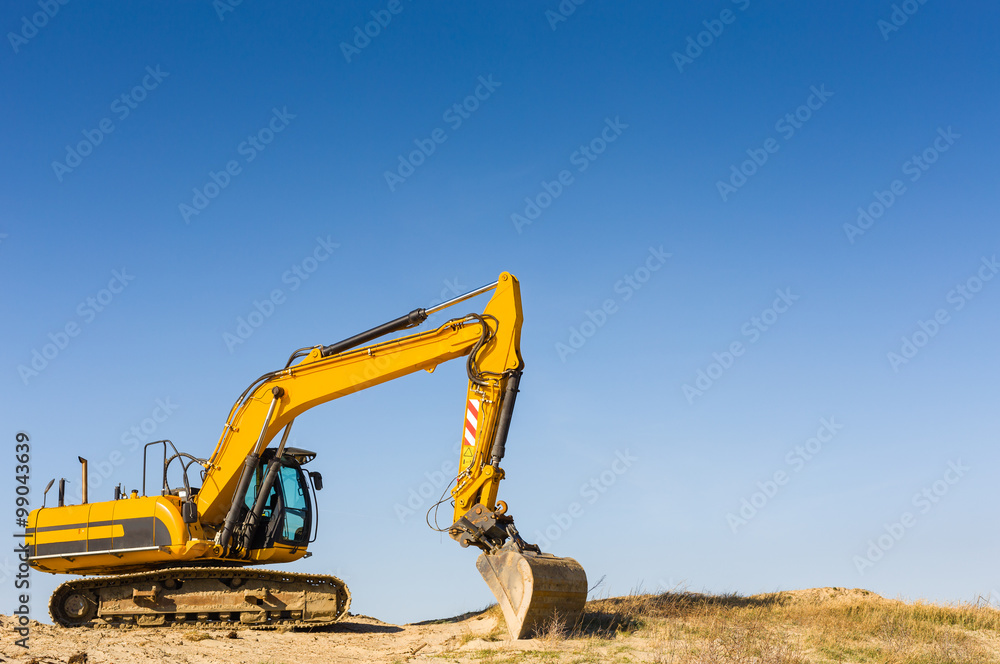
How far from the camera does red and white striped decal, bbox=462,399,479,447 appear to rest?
513 inches

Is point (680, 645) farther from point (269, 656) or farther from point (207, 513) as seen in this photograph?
point (207, 513)

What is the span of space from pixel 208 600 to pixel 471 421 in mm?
5189

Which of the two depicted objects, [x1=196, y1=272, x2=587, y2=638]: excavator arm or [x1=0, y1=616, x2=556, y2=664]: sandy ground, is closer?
[x1=0, y1=616, x2=556, y2=664]: sandy ground

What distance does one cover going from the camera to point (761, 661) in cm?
964

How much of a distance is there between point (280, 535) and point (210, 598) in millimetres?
1381

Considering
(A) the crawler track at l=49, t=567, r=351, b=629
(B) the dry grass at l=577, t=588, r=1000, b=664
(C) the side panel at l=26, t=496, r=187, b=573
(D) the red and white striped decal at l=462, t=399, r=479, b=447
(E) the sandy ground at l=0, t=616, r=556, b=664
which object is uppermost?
(D) the red and white striped decal at l=462, t=399, r=479, b=447

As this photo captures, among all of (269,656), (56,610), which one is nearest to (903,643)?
(269,656)

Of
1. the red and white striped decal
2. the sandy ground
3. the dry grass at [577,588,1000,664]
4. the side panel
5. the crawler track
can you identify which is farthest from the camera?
the side panel

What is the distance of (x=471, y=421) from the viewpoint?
1312cm

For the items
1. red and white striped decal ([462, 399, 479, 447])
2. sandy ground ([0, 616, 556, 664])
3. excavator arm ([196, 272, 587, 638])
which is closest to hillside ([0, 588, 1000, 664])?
sandy ground ([0, 616, 556, 664])

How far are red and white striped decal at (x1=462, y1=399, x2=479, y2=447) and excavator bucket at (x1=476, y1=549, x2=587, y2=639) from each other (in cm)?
159

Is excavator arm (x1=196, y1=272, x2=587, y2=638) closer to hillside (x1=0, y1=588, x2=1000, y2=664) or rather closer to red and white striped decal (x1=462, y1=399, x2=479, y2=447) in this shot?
red and white striped decal (x1=462, y1=399, x2=479, y2=447)

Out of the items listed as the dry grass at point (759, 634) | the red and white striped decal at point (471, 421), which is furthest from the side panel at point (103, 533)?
the dry grass at point (759, 634)

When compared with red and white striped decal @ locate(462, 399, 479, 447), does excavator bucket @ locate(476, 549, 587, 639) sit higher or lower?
lower
